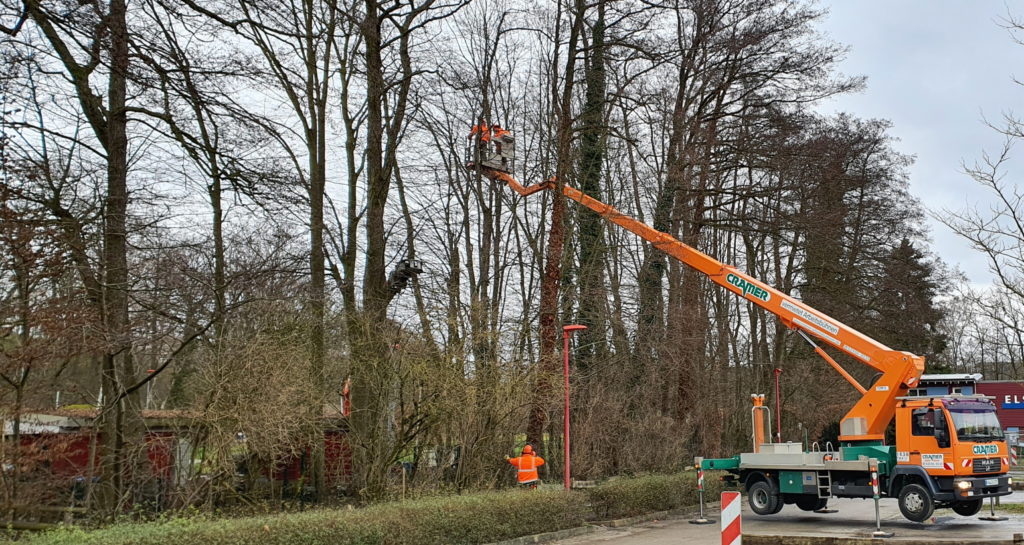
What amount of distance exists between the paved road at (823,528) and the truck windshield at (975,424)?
1.75 m

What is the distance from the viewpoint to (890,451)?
18172mm

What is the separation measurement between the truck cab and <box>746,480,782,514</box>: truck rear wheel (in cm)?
263

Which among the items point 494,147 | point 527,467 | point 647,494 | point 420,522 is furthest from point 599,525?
point 494,147

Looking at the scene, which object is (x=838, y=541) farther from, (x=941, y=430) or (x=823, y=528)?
(x=941, y=430)

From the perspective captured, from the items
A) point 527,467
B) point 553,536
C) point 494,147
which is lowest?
point 553,536

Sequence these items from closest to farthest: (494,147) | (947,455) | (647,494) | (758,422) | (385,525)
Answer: (385,525) → (947,455) → (647,494) → (758,422) → (494,147)

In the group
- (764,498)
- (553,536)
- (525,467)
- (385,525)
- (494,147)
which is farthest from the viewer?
(494,147)

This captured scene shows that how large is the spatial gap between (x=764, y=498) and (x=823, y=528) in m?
2.21

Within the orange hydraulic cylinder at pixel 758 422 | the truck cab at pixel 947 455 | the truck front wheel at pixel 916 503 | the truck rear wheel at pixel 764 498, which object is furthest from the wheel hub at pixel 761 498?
the truck front wheel at pixel 916 503

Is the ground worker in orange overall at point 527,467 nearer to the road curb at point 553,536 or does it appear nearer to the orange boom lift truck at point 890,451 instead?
the road curb at point 553,536

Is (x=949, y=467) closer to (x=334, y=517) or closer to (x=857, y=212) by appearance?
(x=334, y=517)

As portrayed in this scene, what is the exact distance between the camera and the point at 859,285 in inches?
1318

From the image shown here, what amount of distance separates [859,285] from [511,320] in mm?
Result: 19339

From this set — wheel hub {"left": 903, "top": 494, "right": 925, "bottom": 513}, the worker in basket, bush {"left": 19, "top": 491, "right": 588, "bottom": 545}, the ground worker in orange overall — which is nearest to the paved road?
wheel hub {"left": 903, "top": 494, "right": 925, "bottom": 513}
